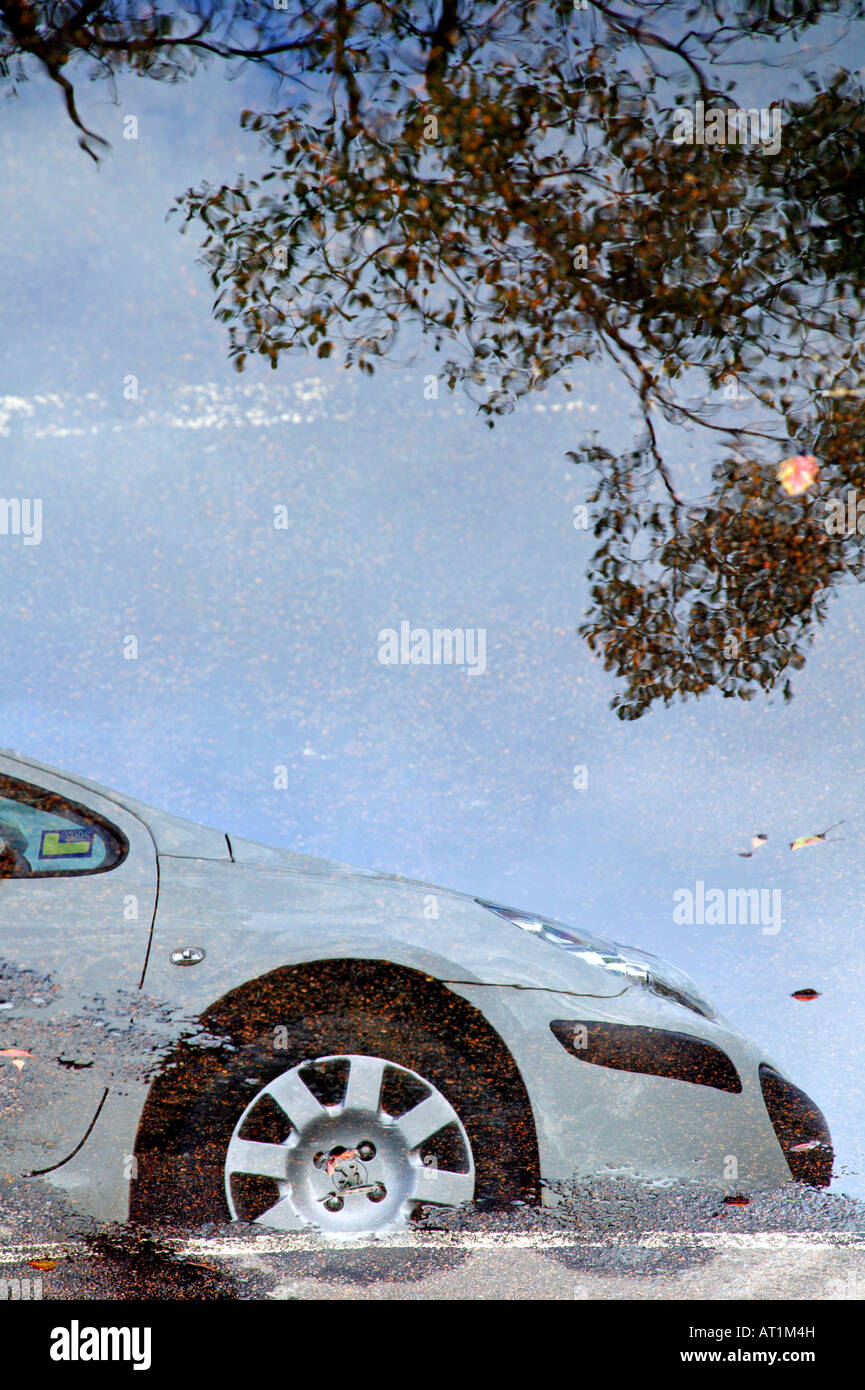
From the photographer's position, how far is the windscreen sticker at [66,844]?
2.87 metres

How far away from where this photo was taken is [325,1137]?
2602mm

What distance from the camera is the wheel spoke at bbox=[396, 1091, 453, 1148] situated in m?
2.61

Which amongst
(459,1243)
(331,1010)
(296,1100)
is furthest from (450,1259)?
(331,1010)

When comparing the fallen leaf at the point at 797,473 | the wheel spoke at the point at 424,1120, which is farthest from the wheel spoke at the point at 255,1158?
the fallen leaf at the point at 797,473

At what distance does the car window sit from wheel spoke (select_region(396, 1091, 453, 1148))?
119cm

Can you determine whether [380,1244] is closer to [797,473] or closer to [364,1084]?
[364,1084]

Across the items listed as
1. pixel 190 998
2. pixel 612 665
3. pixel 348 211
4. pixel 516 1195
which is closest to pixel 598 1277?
pixel 516 1195

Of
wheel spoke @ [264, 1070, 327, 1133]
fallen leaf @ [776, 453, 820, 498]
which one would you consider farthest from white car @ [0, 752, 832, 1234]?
fallen leaf @ [776, 453, 820, 498]

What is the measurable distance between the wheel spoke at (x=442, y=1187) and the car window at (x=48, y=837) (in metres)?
1.33

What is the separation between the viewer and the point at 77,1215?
100 inches

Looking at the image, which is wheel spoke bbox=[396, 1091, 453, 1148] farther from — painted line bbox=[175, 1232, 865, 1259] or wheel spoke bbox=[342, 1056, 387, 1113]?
painted line bbox=[175, 1232, 865, 1259]

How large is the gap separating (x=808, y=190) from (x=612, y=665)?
9.35ft

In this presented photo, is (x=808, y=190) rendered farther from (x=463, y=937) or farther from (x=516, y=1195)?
(x=516, y=1195)

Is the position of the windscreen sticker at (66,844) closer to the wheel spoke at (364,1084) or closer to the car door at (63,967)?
the car door at (63,967)
